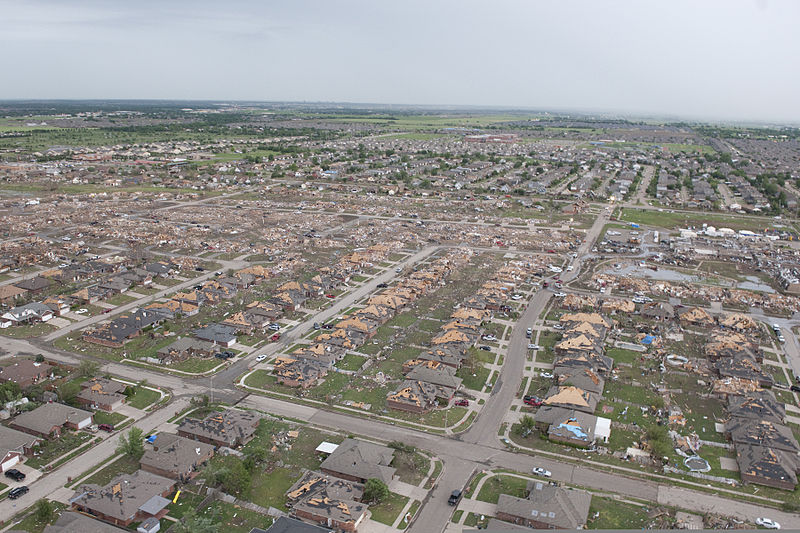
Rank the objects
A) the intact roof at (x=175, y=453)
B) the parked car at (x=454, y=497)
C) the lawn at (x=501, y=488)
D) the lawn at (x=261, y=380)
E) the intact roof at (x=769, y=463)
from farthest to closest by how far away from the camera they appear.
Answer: the lawn at (x=261, y=380), the intact roof at (x=769, y=463), the intact roof at (x=175, y=453), the lawn at (x=501, y=488), the parked car at (x=454, y=497)

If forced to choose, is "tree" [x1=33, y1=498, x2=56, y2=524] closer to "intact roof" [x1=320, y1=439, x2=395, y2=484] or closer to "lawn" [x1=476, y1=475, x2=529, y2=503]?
"intact roof" [x1=320, y1=439, x2=395, y2=484]

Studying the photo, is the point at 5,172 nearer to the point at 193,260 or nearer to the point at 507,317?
the point at 193,260

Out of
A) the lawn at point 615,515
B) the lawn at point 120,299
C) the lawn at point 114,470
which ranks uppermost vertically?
the lawn at point 120,299

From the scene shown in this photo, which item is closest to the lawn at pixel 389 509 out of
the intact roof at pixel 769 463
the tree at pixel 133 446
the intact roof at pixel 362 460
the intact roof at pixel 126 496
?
the intact roof at pixel 362 460

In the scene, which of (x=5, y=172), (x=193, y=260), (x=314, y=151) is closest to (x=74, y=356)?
(x=193, y=260)

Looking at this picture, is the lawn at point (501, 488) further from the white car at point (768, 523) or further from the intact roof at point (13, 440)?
the intact roof at point (13, 440)

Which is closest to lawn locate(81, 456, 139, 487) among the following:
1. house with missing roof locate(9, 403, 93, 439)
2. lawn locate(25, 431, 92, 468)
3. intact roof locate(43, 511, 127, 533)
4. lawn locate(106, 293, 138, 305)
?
lawn locate(25, 431, 92, 468)
